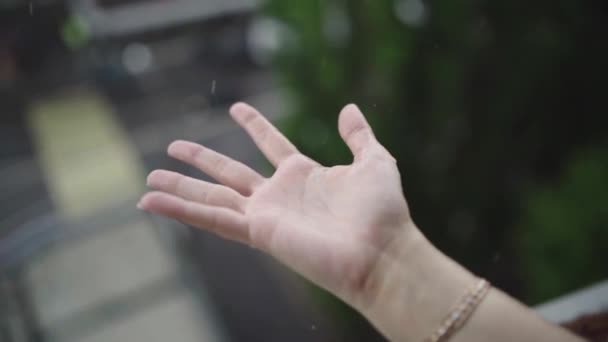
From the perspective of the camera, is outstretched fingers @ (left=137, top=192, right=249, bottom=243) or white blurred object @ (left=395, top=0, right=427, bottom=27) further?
white blurred object @ (left=395, top=0, right=427, bottom=27)

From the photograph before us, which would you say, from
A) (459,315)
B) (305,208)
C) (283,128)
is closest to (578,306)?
(459,315)

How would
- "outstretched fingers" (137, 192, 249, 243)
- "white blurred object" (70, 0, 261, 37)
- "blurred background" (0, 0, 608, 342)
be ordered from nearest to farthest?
"outstretched fingers" (137, 192, 249, 243) < "white blurred object" (70, 0, 261, 37) < "blurred background" (0, 0, 608, 342)

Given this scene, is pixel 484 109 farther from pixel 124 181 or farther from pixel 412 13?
pixel 124 181

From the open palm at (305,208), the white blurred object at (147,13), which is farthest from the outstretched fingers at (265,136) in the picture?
the white blurred object at (147,13)

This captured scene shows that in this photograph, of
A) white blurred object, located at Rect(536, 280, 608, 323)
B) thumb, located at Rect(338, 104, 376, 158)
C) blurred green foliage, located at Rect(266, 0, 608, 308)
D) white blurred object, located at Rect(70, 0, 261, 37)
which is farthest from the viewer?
blurred green foliage, located at Rect(266, 0, 608, 308)

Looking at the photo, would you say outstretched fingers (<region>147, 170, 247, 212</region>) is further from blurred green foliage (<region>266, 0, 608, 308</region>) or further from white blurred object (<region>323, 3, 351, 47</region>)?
white blurred object (<region>323, 3, 351, 47</region>)

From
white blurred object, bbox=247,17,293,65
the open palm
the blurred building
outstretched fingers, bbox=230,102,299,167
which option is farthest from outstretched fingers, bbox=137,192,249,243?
white blurred object, bbox=247,17,293,65

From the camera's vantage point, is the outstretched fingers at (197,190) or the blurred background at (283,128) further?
the blurred background at (283,128)

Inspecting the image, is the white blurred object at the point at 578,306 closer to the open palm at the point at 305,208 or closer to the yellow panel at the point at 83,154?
the open palm at the point at 305,208
